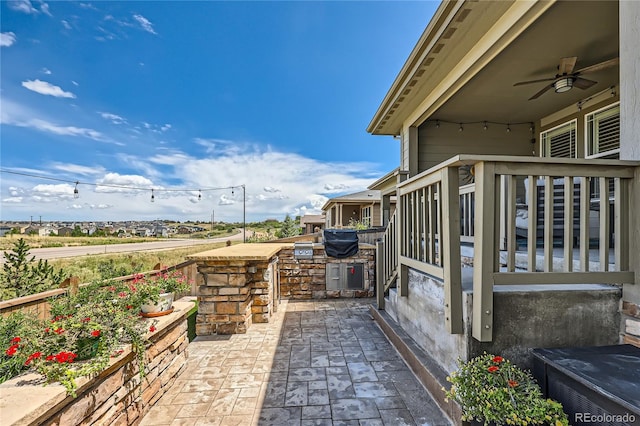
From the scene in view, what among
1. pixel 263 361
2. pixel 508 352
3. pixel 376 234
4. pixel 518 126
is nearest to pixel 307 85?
pixel 376 234

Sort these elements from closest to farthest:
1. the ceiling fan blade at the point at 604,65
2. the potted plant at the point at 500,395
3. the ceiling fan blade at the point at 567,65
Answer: the potted plant at the point at 500,395 → the ceiling fan blade at the point at 604,65 → the ceiling fan blade at the point at 567,65

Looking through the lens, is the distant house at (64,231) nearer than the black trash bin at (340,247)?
No

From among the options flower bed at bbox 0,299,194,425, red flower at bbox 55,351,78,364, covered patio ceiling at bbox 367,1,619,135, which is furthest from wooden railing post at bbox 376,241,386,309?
red flower at bbox 55,351,78,364

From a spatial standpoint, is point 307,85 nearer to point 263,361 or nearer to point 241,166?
point 241,166

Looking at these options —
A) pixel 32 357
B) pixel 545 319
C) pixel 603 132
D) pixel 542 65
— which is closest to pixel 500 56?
pixel 542 65

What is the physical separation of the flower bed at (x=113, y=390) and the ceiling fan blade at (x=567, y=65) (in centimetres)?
541

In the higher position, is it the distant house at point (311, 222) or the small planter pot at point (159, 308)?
the distant house at point (311, 222)

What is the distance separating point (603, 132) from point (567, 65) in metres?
1.49

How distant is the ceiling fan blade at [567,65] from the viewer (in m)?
3.61

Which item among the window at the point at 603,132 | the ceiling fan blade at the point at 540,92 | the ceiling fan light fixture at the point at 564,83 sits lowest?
the window at the point at 603,132

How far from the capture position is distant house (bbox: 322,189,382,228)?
51.1ft

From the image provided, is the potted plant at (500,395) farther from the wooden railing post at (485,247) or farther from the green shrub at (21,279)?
the green shrub at (21,279)

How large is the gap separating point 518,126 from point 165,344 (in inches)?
271

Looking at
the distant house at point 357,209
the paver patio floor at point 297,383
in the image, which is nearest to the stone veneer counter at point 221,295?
the paver patio floor at point 297,383
